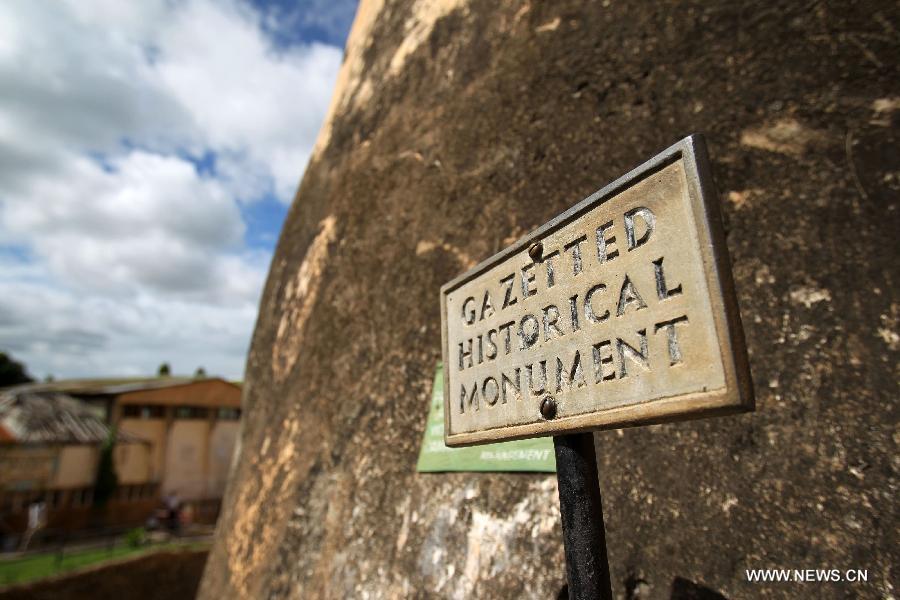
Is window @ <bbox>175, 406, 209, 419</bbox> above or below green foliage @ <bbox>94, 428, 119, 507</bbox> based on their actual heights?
above

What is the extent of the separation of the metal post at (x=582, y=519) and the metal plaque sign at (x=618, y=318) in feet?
0.28

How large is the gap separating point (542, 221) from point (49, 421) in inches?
736

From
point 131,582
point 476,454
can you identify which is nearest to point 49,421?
point 131,582

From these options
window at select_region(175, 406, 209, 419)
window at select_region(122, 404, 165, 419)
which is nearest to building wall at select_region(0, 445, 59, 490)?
window at select_region(122, 404, 165, 419)

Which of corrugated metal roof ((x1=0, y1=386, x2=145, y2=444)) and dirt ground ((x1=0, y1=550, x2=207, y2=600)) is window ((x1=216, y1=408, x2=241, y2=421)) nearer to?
corrugated metal roof ((x1=0, y1=386, x2=145, y2=444))

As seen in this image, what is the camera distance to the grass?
9695 mm

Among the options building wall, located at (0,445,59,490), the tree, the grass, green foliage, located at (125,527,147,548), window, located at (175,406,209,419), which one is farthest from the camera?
the tree

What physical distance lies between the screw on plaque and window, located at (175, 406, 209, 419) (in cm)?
2210

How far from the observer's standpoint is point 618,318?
1.13 m

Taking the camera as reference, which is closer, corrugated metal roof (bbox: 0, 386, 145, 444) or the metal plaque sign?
the metal plaque sign

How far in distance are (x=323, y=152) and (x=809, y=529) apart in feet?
13.0

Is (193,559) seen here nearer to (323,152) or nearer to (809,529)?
(323,152)

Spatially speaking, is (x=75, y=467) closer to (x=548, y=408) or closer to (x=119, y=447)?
(x=119, y=447)

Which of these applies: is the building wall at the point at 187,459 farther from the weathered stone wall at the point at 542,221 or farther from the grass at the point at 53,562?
the weathered stone wall at the point at 542,221
